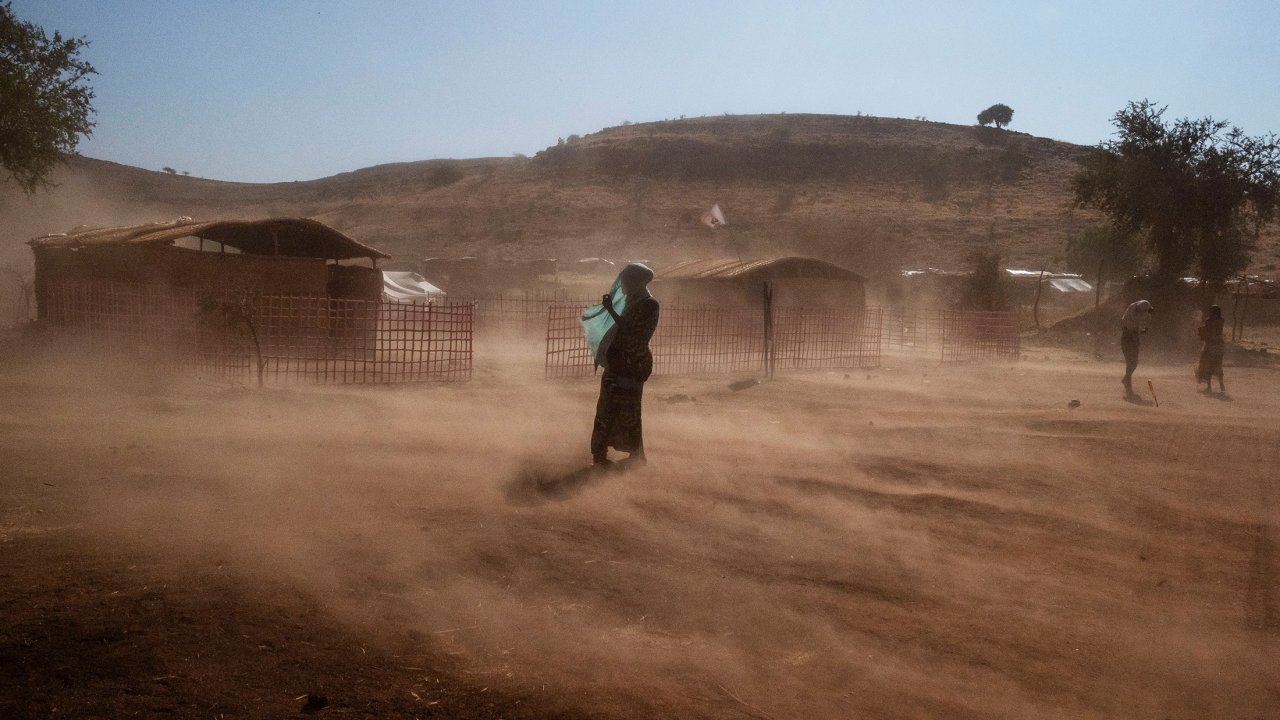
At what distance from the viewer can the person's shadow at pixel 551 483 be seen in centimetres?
676

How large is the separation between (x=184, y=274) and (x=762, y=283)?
47.6ft

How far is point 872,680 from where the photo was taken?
13.0 feet

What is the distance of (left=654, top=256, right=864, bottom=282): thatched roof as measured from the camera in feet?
84.2

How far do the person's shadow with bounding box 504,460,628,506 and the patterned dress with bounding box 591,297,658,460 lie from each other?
7.9 inches

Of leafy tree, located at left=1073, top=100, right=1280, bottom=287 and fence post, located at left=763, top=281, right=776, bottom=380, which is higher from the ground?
leafy tree, located at left=1073, top=100, right=1280, bottom=287

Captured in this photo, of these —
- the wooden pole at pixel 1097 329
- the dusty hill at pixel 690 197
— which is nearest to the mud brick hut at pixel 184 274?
the wooden pole at pixel 1097 329

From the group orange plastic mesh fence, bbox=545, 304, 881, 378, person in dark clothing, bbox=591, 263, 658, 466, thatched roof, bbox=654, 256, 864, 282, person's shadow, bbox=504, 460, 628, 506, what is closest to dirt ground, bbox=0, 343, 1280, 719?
person's shadow, bbox=504, 460, 628, 506

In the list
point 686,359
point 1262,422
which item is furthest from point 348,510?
point 686,359

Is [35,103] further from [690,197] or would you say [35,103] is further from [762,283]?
[690,197]

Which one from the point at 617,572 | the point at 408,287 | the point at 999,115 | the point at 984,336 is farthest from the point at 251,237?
the point at 999,115

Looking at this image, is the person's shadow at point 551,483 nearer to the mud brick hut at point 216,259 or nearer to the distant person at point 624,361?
the distant person at point 624,361

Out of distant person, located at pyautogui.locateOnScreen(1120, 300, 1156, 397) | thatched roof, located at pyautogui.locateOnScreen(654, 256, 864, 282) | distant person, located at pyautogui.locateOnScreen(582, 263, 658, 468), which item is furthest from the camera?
thatched roof, located at pyautogui.locateOnScreen(654, 256, 864, 282)

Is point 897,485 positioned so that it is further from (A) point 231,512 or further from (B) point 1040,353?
(B) point 1040,353

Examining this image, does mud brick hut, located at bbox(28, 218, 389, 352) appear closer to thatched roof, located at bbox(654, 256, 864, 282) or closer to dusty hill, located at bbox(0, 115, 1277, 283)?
thatched roof, located at bbox(654, 256, 864, 282)
